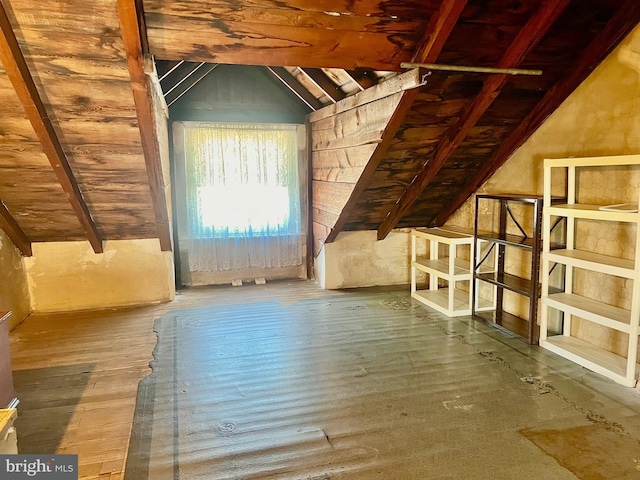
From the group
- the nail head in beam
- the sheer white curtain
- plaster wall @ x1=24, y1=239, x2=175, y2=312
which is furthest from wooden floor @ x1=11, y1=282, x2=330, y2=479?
the nail head in beam

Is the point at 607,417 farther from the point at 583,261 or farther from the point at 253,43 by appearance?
the point at 253,43

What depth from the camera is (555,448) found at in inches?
75.1

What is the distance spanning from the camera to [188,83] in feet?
13.7

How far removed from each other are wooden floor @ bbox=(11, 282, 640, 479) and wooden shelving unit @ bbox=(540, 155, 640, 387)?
108 mm

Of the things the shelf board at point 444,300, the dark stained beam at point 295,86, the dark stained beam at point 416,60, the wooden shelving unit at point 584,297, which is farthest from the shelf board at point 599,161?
the dark stained beam at point 295,86

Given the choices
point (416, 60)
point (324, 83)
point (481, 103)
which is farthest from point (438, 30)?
point (324, 83)

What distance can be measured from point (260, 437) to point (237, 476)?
0.27 m

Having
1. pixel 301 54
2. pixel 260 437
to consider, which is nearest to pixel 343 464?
pixel 260 437

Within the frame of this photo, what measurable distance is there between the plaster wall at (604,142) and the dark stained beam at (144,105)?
107 inches

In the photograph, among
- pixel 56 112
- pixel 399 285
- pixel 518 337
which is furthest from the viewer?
pixel 399 285

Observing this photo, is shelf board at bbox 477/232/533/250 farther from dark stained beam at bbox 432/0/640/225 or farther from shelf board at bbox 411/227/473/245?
dark stained beam at bbox 432/0/640/225

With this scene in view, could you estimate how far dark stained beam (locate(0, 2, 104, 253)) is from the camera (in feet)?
6.86

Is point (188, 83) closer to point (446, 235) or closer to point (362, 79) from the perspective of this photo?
point (362, 79)

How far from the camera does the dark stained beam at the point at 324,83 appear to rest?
3.55 metres
